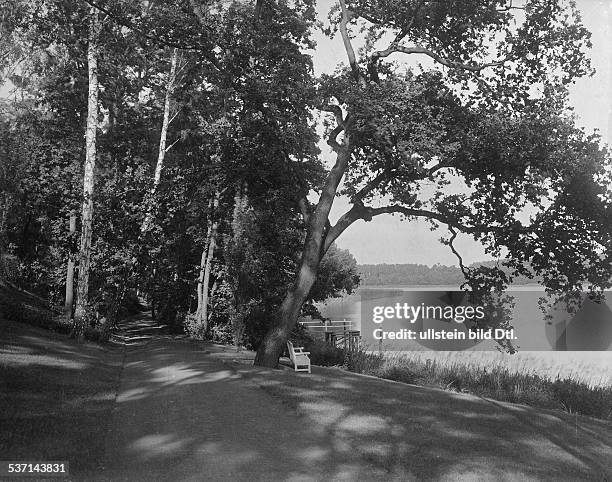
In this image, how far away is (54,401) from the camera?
881cm

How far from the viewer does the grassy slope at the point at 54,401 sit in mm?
6367

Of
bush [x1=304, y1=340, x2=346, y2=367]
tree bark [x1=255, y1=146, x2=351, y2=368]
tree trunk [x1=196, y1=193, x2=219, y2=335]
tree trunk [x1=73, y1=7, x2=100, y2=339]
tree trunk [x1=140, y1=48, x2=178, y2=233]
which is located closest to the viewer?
tree bark [x1=255, y1=146, x2=351, y2=368]

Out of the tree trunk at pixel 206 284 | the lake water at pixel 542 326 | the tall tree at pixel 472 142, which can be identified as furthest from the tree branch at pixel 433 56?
the tree trunk at pixel 206 284

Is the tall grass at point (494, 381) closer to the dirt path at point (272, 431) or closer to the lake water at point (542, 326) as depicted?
the lake water at point (542, 326)

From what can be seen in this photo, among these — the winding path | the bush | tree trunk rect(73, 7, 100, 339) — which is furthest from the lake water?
the winding path

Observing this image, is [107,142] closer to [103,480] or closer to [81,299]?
[81,299]

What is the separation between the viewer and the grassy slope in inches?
251

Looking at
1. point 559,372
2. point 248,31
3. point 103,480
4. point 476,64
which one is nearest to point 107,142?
point 248,31

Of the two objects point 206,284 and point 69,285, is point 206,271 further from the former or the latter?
point 69,285

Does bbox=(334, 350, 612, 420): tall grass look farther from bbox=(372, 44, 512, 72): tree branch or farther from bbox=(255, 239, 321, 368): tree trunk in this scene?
bbox=(372, 44, 512, 72): tree branch

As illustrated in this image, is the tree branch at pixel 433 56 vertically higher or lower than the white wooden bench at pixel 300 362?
higher

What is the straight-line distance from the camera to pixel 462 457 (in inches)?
262

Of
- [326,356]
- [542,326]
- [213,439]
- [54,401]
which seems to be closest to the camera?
[213,439]

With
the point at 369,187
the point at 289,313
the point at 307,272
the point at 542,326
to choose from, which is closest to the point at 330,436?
the point at 289,313
